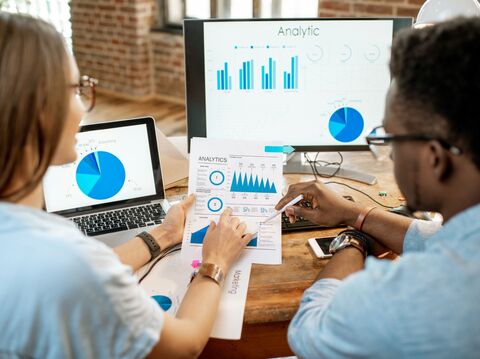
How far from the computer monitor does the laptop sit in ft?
0.67

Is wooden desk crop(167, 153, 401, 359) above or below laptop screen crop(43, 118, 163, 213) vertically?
below

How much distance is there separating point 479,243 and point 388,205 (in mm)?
718

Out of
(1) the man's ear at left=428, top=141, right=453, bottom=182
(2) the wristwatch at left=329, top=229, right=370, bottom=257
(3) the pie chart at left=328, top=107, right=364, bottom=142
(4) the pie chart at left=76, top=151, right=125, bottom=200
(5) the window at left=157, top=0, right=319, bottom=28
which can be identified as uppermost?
(5) the window at left=157, top=0, right=319, bottom=28

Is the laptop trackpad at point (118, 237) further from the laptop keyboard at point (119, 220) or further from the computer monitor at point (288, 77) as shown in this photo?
the computer monitor at point (288, 77)

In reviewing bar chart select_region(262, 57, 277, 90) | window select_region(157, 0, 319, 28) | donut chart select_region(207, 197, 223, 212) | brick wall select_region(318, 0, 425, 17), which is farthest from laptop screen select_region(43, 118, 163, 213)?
window select_region(157, 0, 319, 28)

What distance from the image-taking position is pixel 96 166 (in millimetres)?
1391

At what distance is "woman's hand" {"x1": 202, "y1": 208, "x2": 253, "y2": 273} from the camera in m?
1.14

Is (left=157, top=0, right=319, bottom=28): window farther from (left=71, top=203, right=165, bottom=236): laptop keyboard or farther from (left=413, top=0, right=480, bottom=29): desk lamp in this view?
(left=71, top=203, right=165, bottom=236): laptop keyboard

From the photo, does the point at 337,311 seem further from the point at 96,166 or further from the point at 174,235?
the point at 96,166

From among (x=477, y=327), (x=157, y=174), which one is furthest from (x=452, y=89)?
(x=157, y=174)

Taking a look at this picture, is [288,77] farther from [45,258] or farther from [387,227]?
[45,258]

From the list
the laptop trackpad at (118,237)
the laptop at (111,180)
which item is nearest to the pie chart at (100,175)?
the laptop at (111,180)

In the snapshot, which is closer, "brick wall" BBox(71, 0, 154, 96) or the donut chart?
the donut chart

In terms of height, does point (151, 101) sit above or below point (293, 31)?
below
